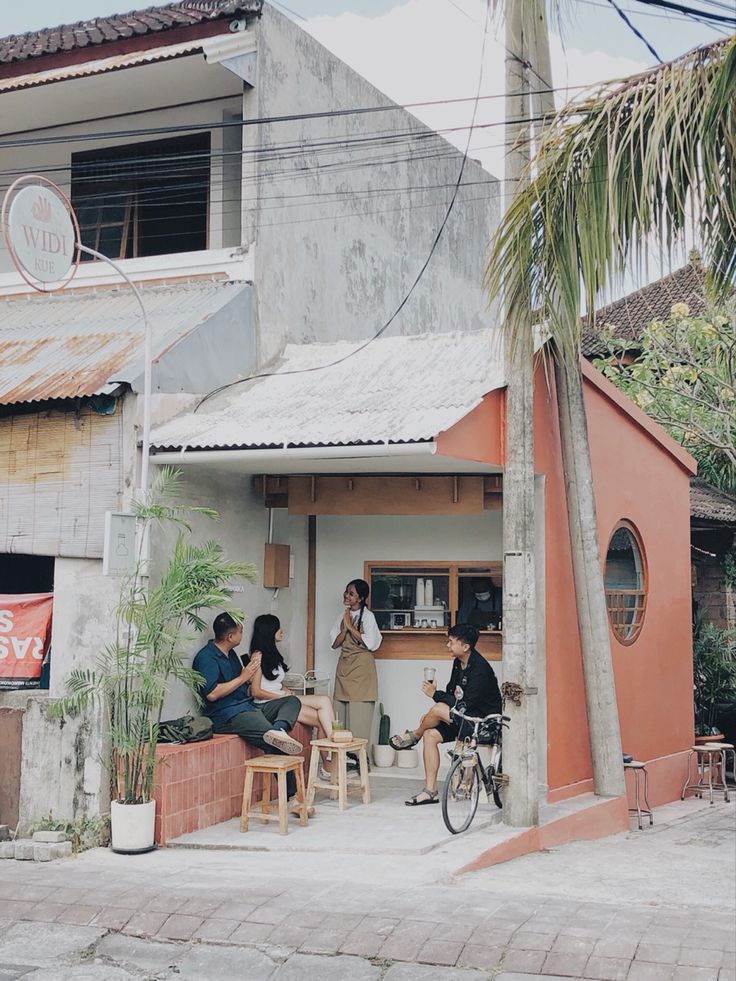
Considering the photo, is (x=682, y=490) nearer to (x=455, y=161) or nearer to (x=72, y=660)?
(x=455, y=161)

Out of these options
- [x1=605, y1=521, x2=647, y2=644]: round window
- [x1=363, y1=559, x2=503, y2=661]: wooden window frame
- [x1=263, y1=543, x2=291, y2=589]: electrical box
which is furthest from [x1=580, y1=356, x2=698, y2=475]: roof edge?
[x1=263, y1=543, x2=291, y2=589]: electrical box

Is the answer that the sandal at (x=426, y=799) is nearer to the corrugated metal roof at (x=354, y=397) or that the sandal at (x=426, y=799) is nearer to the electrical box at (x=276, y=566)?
the electrical box at (x=276, y=566)

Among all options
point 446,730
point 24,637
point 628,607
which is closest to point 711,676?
point 628,607

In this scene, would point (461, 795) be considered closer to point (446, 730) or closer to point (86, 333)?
point (446, 730)

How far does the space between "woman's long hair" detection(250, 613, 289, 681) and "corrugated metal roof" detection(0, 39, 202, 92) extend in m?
5.22

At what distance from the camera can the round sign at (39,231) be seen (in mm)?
8945

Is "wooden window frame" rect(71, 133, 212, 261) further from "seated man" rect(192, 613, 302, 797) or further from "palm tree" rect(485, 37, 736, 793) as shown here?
"palm tree" rect(485, 37, 736, 793)

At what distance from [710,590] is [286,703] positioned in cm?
882

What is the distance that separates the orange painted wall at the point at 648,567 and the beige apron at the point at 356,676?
1754 mm

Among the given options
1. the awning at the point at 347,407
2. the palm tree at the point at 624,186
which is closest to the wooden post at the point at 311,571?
the awning at the point at 347,407

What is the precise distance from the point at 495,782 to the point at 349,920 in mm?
2989

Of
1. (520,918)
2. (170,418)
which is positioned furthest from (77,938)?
(170,418)

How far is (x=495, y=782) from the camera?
936cm

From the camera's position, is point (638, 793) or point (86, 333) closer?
point (86, 333)
